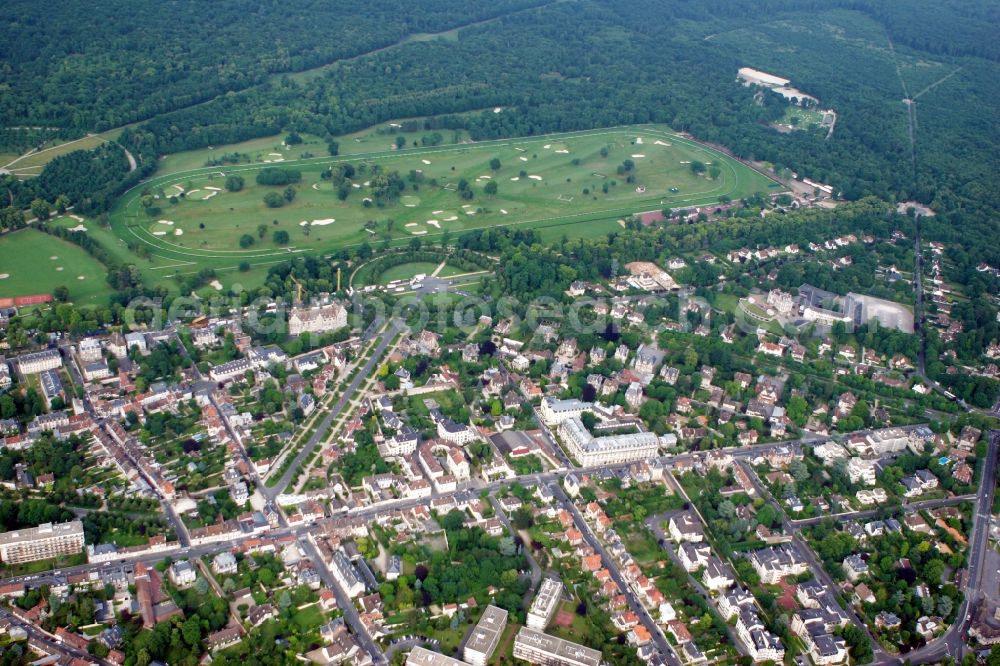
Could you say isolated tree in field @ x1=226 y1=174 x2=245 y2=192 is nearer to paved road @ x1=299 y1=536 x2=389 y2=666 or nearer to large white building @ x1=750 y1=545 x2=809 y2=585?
paved road @ x1=299 y1=536 x2=389 y2=666

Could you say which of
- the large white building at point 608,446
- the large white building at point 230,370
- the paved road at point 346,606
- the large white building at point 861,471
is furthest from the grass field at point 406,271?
the large white building at point 861,471

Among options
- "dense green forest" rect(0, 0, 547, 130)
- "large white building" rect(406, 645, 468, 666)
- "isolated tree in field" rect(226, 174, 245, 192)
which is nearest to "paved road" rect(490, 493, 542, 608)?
"large white building" rect(406, 645, 468, 666)

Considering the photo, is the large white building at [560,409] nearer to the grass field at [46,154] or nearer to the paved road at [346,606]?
the paved road at [346,606]

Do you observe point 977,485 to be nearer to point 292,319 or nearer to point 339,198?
point 292,319

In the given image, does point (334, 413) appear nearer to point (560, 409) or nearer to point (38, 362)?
point (560, 409)

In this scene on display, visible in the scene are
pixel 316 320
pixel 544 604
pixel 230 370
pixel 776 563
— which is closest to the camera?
pixel 544 604

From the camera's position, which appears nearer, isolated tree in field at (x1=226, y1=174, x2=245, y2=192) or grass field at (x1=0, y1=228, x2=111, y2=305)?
grass field at (x1=0, y1=228, x2=111, y2=305)

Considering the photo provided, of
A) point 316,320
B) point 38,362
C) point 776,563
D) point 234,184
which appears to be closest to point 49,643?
point 38,362
